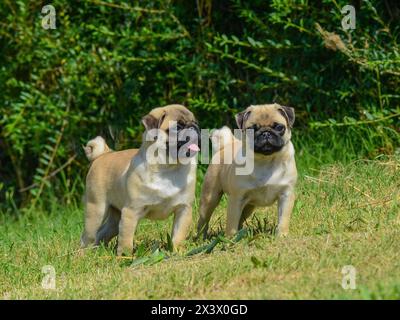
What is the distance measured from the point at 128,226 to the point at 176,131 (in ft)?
2.67

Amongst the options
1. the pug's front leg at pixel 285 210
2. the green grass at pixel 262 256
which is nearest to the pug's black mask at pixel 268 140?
the pug's front leg at pixel 285 210

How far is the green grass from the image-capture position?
5953mm

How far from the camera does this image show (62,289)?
6559 millimetres

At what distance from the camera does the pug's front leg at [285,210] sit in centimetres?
749

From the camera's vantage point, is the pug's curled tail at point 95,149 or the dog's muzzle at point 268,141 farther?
the pug's curled tail at point 95,149

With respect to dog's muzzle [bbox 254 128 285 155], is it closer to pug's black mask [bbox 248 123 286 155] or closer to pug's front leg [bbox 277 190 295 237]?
pug's black mask [bbox 248 123 286 155]

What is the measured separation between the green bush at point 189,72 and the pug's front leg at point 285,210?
7.55 ft

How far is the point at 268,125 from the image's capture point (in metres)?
7.55

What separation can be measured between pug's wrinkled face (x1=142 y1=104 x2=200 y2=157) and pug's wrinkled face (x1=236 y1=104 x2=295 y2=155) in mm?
459

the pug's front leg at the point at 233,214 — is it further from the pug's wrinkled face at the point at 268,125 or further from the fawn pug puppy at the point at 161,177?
the pug's wrinkled face at the point at 268,125

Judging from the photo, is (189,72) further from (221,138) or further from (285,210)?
(285,210)

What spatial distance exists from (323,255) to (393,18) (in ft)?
16.1
